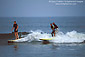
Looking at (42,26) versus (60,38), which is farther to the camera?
(42,26)

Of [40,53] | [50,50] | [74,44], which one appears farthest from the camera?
[74,44]

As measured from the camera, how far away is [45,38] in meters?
22.4

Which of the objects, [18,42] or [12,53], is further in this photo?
[18,42]

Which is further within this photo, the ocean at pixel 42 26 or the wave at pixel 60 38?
the ocean at pixel 42 26

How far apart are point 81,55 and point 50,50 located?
2598mm

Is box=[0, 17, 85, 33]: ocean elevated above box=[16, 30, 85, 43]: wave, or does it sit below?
above

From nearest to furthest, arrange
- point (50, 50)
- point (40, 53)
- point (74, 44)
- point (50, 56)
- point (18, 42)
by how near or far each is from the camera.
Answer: point (50, 56) < point (40, 53) < point (50, 50) < point (74, 44) < point (18, 42)

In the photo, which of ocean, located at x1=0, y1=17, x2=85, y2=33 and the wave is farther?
ocean, located at x1=0, y1=17, x2=85, y2=33

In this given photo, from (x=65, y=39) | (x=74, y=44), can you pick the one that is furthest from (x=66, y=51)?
(x=65, y=39)

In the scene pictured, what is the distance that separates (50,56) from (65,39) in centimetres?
691

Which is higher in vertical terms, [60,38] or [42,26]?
[42,26]

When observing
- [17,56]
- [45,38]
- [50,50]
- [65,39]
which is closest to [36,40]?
[45,38]

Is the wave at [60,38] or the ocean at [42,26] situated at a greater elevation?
the ocean at [42,26]

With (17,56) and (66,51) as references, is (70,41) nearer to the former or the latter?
(66,51)
